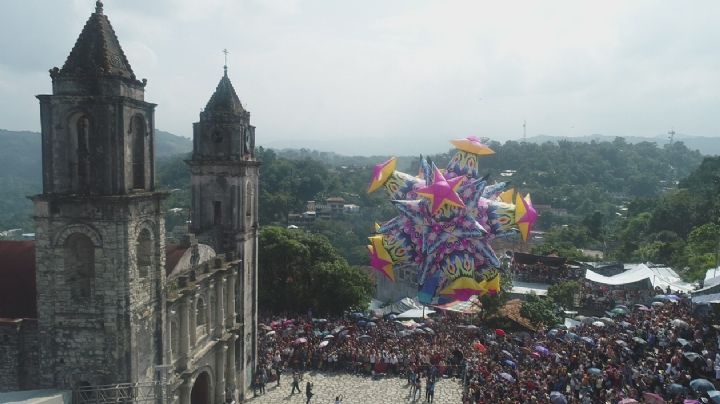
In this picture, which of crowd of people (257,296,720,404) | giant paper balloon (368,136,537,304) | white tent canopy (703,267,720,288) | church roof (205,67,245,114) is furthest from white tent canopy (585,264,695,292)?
church roof (205,67,245,114)

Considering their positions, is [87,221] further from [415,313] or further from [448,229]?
[415,313]

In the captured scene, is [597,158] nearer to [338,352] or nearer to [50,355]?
[338,352]

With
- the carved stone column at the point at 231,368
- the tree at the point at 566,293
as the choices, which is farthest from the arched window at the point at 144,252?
the tree at the point at 566,293

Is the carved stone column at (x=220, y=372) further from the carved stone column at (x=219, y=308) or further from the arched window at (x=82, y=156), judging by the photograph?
the arched window at (x=82, y=156)

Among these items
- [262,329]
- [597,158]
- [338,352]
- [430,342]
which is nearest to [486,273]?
[430,342]

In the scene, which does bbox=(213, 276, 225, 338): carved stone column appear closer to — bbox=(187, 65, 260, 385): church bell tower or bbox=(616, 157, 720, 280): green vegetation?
bbox=(187, 65, 260, 385): church bell tower

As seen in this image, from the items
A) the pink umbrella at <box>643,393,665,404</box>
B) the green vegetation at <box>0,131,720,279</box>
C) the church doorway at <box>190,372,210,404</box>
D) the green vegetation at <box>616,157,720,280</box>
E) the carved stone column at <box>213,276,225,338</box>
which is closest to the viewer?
the pink umbrella at <box>643,393,665,404</box>
